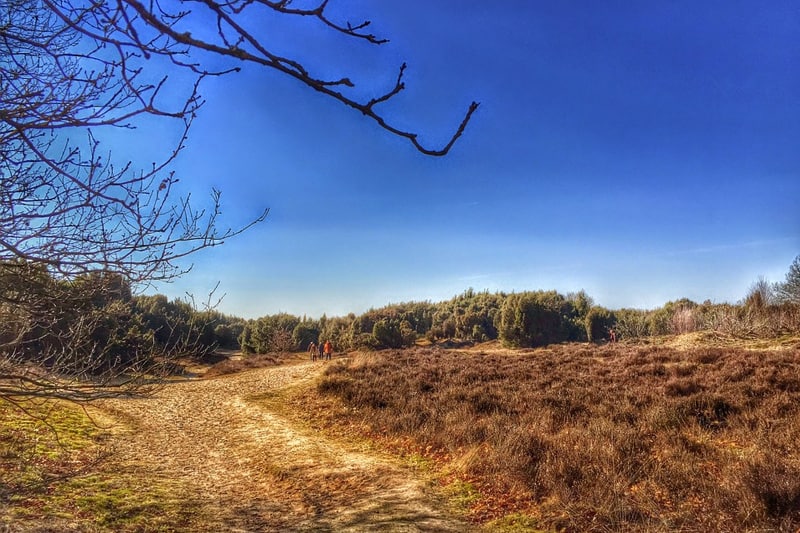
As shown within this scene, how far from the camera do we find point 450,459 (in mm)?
7332

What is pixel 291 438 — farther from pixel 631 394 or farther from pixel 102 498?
pixel 631 394

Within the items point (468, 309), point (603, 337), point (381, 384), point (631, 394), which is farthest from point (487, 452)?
point (468, 309)

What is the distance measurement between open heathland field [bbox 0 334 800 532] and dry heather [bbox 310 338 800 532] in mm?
28

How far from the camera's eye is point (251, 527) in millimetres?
5172

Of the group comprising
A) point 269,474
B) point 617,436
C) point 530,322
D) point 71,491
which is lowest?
point 269,474

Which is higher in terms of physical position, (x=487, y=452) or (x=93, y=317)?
(x=93, y=317)

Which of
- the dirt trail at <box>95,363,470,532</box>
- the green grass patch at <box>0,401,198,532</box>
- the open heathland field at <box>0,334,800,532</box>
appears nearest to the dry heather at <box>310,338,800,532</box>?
the open heathland field at <box>0,334,800,532</box>

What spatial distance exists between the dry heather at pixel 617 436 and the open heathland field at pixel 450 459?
3cm

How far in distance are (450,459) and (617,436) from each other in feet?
8.57

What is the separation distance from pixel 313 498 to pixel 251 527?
105 centimetres

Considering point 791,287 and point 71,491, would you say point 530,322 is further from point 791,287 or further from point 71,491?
point 71,491

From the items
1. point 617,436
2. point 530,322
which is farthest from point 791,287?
point 617,436

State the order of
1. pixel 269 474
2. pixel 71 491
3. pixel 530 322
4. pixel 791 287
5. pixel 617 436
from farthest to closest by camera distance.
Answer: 1. pixel 530 322
2. pixel 791 287
3. pixel 269 474
4. pixel 617 436
5. pixel 71 491

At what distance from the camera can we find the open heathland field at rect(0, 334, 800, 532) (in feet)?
15.1
